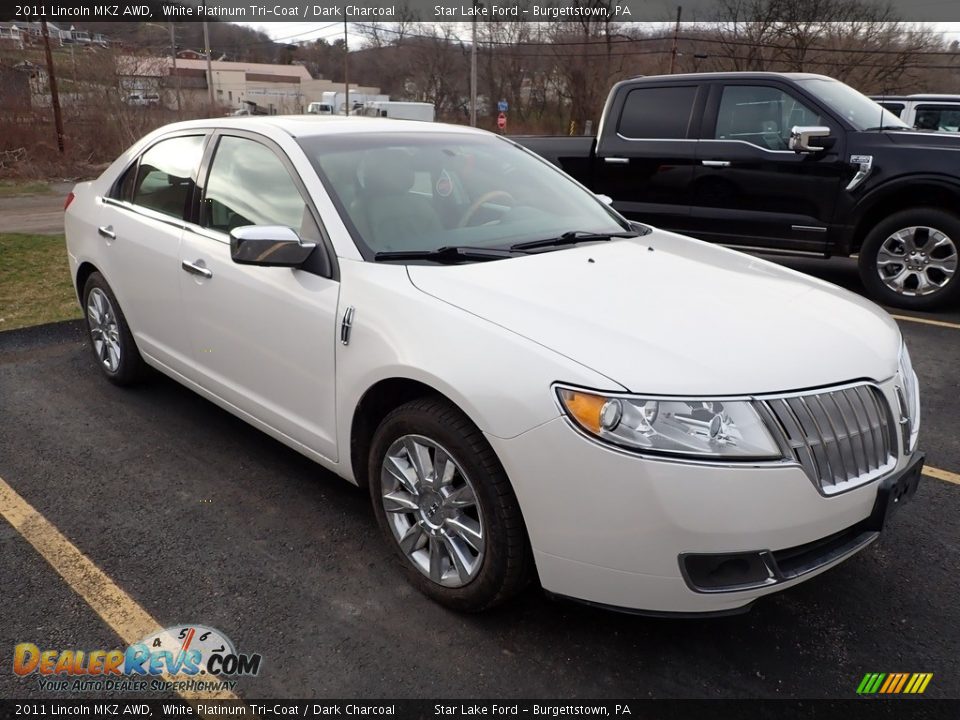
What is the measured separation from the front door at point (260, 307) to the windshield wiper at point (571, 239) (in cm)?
84

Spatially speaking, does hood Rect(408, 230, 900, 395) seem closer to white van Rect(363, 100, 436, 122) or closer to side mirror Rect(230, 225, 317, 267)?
side mirror Rect(230, 225, 317, 267)

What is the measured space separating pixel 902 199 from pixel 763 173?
1194mm

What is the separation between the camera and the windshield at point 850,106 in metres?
6.82

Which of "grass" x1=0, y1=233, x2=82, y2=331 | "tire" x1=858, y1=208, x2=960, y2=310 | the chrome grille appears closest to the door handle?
the chrome grille

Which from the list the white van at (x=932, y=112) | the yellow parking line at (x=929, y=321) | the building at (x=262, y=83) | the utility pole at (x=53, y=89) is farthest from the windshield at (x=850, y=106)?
the building at (x=262, y=83)

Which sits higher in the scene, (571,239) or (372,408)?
(571,239)

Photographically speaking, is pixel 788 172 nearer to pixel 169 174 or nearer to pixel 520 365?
pixel 169 174

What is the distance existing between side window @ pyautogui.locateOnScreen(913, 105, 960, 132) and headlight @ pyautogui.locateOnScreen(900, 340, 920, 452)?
10540mm

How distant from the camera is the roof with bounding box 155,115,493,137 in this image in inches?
138

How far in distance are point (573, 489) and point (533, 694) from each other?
2.28ft

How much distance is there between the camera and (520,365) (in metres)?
2.31

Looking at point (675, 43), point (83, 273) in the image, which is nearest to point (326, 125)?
point (83, 273)

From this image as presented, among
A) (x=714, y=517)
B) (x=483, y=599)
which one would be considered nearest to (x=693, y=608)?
(x=714, y=517)

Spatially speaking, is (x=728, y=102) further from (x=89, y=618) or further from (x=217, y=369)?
(x=89, y=618)
